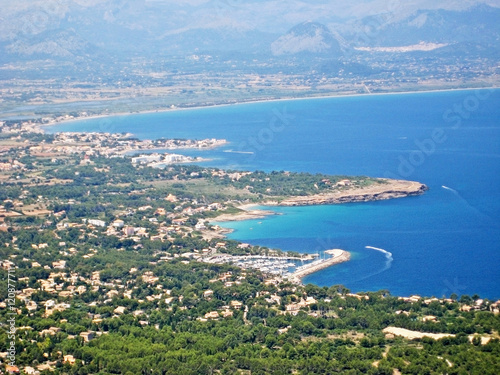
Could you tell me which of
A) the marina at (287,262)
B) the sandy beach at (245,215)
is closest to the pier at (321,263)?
the marina at (287,262)

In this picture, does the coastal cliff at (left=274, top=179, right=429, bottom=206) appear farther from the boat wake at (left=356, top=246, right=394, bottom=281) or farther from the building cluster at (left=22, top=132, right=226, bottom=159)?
the building cluster at (left=22, top=132, right=226, bottom=159)

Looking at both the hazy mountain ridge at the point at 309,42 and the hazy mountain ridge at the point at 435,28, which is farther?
the hazy mountain ridge at the point at 435,28

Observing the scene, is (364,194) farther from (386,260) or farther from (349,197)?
(386,260)

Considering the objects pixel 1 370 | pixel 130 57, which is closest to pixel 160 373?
pixel 1 370

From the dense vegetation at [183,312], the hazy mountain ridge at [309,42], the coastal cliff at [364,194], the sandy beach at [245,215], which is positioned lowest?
the sandy beach at [245,215]

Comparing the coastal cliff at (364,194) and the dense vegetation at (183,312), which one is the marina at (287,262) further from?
the coastal cliff at (364,194)

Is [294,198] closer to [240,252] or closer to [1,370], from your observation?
[240,252]
